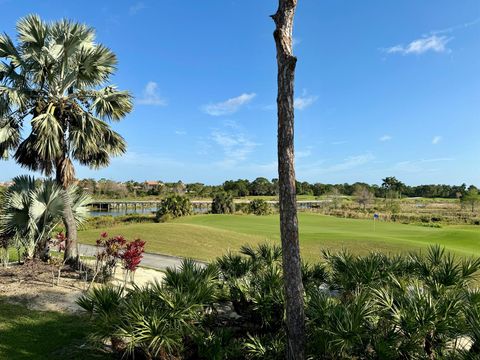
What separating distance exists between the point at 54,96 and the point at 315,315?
35.0 ft

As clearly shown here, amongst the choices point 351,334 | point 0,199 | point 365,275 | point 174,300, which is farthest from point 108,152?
point 351,334

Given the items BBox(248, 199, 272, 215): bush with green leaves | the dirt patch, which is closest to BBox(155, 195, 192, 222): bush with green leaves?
BBox(248, 199, 272, 215): bush with green leaves

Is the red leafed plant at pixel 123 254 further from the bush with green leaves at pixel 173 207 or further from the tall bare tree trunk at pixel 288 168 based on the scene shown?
the bush with green leaves at pixel 173 207

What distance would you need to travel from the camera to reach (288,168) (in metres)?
4.66

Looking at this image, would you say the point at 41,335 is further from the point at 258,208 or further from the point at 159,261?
the point at 258,208

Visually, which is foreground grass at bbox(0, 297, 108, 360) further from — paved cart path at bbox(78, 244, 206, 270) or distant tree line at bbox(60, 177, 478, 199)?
distant tree line at bbox(60, 177, 478, 199)

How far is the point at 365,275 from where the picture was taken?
572 cm

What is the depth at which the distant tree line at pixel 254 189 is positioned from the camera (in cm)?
8306

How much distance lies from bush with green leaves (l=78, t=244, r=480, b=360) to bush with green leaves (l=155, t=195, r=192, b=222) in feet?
99.9

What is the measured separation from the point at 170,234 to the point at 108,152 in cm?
944

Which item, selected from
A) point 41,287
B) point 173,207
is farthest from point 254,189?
point 41,287

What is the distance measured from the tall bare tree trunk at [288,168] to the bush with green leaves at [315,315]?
0.30 meters

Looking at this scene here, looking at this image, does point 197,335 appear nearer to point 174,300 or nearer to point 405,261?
point 174,300

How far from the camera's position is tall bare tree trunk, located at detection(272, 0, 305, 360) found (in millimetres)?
4578
